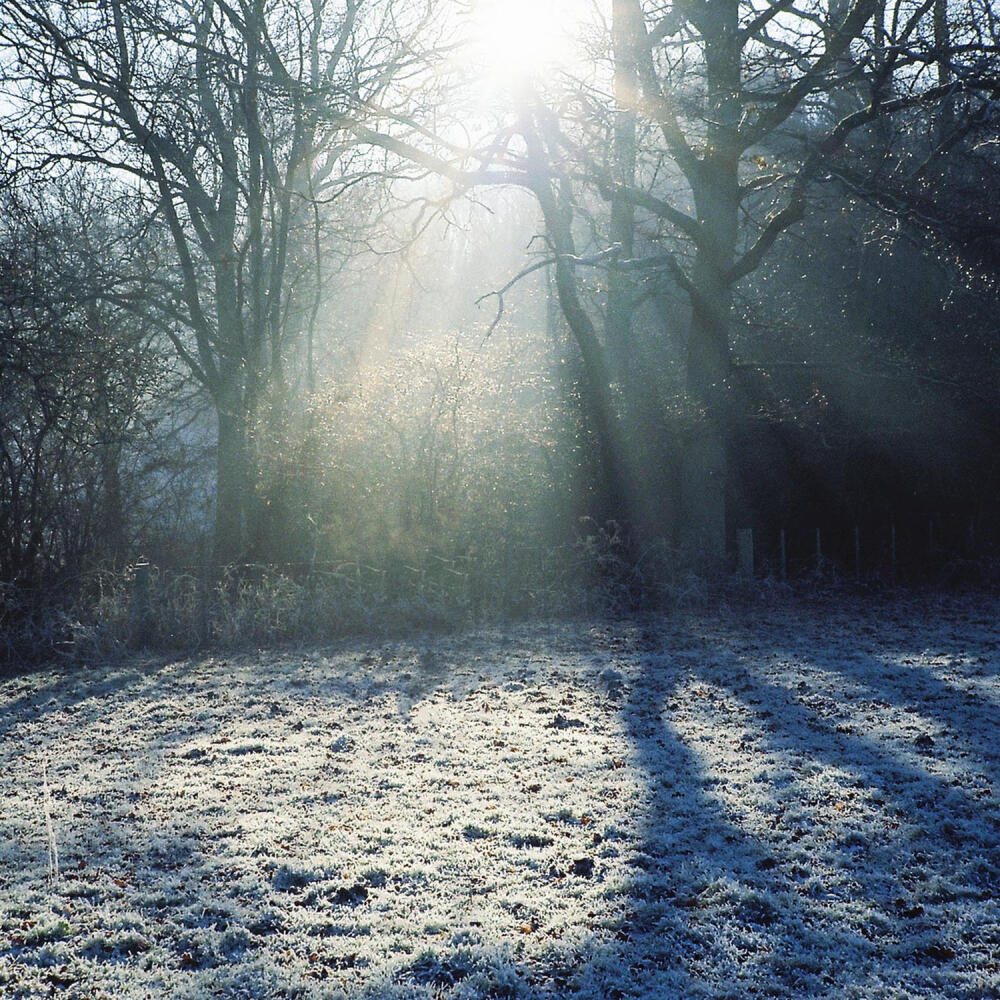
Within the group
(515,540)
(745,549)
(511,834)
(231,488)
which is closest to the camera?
(511,834)

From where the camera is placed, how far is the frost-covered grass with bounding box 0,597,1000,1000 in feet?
11.1

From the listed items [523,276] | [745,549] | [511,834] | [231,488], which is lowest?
[511,834]

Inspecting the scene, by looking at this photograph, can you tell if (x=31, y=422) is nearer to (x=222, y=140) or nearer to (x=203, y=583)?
(x=203, y=583)

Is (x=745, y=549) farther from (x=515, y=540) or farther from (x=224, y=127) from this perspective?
(x=224, y=127)

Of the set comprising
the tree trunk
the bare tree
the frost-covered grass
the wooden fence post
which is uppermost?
the bare tree

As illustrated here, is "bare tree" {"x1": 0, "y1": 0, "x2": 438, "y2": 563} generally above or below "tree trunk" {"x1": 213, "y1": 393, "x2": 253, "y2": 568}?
above

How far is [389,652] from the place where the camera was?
9.62 meters

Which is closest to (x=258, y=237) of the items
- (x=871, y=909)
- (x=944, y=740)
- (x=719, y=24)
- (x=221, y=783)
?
(x=719, y=24)

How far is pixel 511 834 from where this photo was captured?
15.1ft

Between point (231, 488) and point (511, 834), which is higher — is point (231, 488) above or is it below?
above

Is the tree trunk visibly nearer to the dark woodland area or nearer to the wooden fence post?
the dark woodland area

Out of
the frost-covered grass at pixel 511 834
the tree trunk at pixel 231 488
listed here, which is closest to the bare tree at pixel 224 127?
the tree trunk at pixel 231 488

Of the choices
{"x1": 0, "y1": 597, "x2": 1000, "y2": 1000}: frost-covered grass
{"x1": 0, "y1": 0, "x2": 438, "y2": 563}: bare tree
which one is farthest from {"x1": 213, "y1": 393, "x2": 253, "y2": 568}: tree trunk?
{"x1": 0, "y1": 597, "x2": 1000, "y2": 1000}: frost-covered grass

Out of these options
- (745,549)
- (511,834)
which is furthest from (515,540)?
(511,834)
